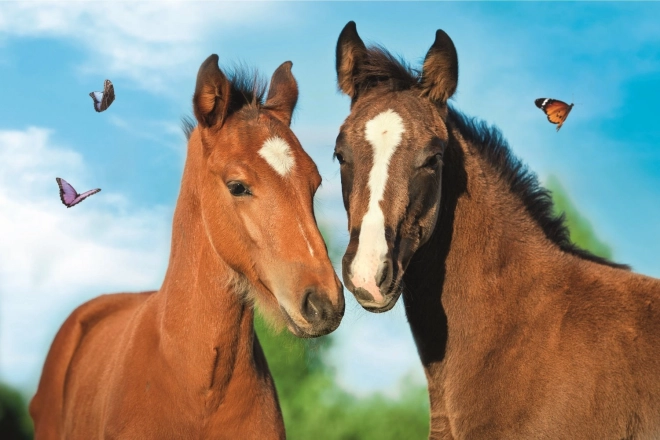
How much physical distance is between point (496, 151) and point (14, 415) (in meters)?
9.35

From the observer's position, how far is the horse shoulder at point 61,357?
24.5 feet

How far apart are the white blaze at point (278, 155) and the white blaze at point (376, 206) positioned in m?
0.59

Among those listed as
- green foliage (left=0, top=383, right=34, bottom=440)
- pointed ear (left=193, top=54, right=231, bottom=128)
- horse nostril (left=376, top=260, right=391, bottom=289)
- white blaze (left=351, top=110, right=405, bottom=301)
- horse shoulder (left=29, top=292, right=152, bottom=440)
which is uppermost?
pointed ear (left=193, top=54, right=231, bottom=128)

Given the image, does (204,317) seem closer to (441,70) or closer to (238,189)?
(238,189)

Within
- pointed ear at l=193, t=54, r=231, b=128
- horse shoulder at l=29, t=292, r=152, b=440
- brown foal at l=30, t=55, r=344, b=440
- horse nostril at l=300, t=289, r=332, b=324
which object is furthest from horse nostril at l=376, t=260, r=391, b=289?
horse shoulder at l=29, t=292, r=152, b=440

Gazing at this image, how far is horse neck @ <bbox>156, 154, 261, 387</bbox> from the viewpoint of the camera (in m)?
5.00

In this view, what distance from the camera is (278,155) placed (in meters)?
4.88

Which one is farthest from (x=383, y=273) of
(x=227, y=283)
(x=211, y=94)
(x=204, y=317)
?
(x=211, y=94)

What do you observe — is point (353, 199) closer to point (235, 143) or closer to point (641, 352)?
point (235, 143)

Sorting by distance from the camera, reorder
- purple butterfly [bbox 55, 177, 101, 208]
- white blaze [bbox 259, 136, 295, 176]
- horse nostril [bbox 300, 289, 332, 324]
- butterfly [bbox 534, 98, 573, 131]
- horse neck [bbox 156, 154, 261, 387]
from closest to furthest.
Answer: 1. horse nostril [bbox 300, 289, 332, 324]
2. white blaze [bbox 259, 136, 295, 176]
3. horse neck [bbox 156, 154, 261, 387]
4. purple butterfly [bbox 55, 177, 101, 208]
5. butterfly [bbox 534, 98, 573, 131]

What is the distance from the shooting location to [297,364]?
477 inches

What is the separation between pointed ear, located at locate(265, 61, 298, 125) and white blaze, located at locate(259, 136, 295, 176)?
545 mm

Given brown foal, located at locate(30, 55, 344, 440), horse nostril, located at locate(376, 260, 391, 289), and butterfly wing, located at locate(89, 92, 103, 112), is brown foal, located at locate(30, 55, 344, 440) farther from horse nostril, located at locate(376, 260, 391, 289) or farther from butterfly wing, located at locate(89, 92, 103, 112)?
butterfly wing, located at locate(89, 92, 103, 112)

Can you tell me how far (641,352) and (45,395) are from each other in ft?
19.7
